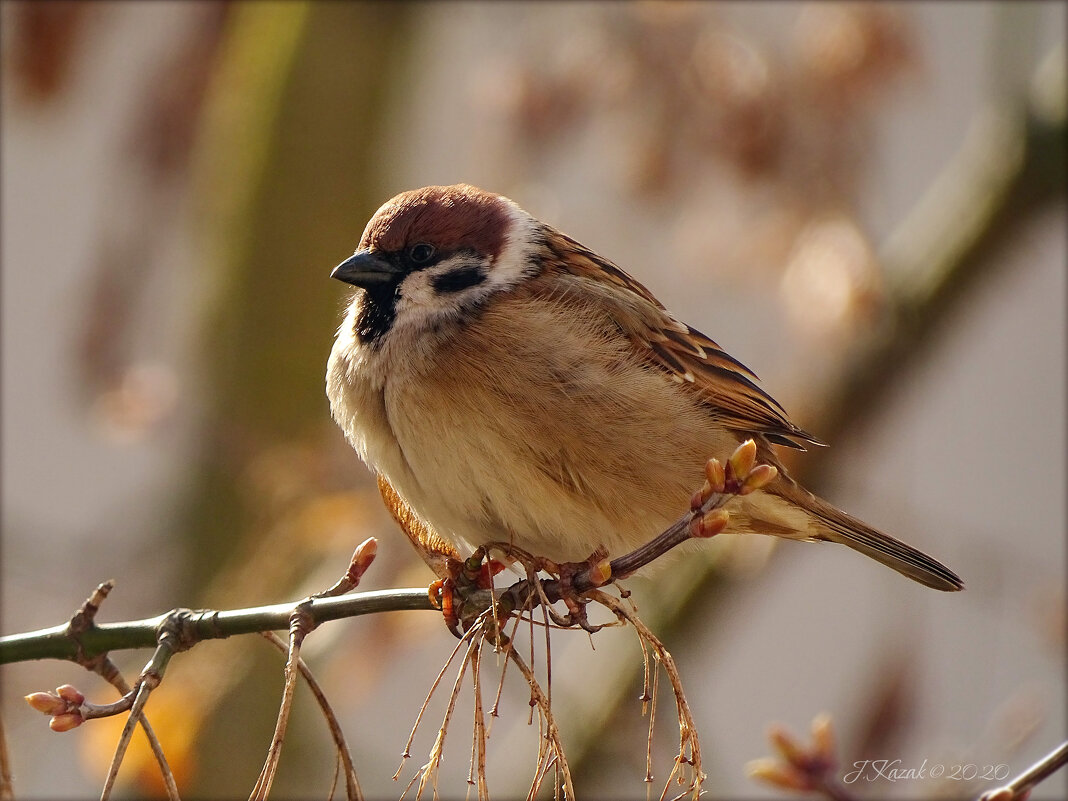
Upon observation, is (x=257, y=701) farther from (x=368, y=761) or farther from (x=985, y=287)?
(x=985, y=287)

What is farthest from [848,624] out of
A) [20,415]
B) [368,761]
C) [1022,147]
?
[20,415]

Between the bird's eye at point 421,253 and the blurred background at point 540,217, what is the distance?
100 centimetres

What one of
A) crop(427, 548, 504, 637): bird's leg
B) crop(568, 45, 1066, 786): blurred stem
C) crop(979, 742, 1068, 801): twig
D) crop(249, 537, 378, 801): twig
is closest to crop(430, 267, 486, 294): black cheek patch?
crop(427, 548, 504, 637): bird's leg

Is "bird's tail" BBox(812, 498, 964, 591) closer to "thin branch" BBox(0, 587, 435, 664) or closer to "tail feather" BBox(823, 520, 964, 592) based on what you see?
"tail feather" BBox(823, 520, 964, 592)

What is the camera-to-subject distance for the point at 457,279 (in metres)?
2.29

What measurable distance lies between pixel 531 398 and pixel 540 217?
1405 mm

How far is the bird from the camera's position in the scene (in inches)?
82.0

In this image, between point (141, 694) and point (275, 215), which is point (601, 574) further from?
point (275, 215)

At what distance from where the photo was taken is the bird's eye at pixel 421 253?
2.27 meters

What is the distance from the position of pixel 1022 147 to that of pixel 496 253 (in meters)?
2.12

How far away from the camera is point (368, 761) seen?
3.44 m

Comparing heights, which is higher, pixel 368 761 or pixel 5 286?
pixel 368 761

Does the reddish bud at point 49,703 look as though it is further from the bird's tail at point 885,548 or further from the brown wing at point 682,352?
the bird's tail at point 885,548

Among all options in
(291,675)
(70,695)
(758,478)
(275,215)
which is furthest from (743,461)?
(275,215)
